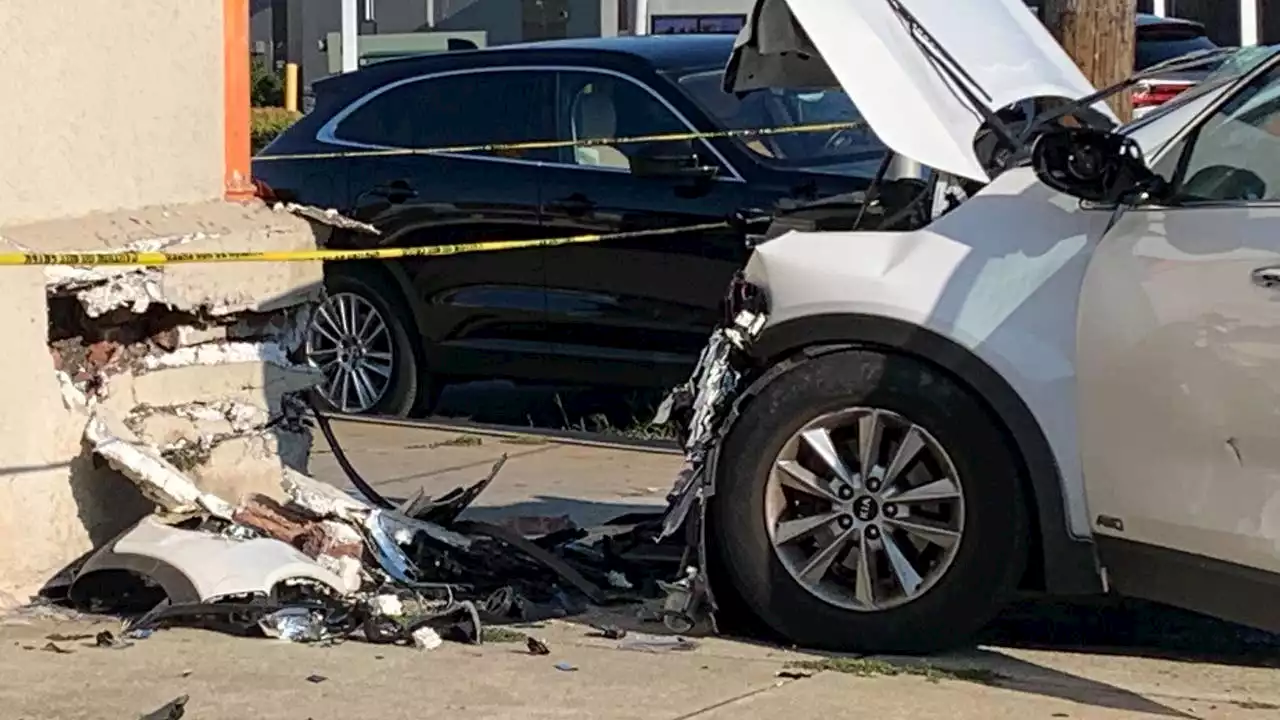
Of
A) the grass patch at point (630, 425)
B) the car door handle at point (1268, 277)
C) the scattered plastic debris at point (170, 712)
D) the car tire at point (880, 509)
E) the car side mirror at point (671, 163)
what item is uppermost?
the car door handle at point (1268, 277)

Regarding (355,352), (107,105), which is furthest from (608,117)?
(107,105)

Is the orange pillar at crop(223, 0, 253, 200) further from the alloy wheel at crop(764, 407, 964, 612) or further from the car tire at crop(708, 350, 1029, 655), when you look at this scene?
the alloy wheel at crop(764, 407, 964, 612)

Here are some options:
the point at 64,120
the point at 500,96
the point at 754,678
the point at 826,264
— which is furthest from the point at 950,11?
the point at 500,96

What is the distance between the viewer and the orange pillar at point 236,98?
7.05 m

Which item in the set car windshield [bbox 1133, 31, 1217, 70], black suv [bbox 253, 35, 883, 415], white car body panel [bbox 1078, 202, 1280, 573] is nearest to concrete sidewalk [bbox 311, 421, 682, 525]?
black suv [bbox 253, 35, 883, 415]

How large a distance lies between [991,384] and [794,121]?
4.10 meters

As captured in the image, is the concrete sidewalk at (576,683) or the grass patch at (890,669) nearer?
the concrete sidewalk at (576,683)

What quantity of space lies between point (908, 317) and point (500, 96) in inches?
189

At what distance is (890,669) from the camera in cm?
551

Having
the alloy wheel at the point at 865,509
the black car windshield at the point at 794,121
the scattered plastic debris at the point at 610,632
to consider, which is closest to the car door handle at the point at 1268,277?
the alloy wheel at the point at 865,509

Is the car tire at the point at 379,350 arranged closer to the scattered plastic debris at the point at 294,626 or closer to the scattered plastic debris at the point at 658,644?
the scattered plastic debris at the point at 294,626

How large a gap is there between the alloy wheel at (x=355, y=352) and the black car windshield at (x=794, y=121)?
1.90m

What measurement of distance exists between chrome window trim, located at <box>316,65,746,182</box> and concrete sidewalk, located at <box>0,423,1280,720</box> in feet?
11.8

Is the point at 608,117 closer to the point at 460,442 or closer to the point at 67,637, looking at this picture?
the point at 460,442
